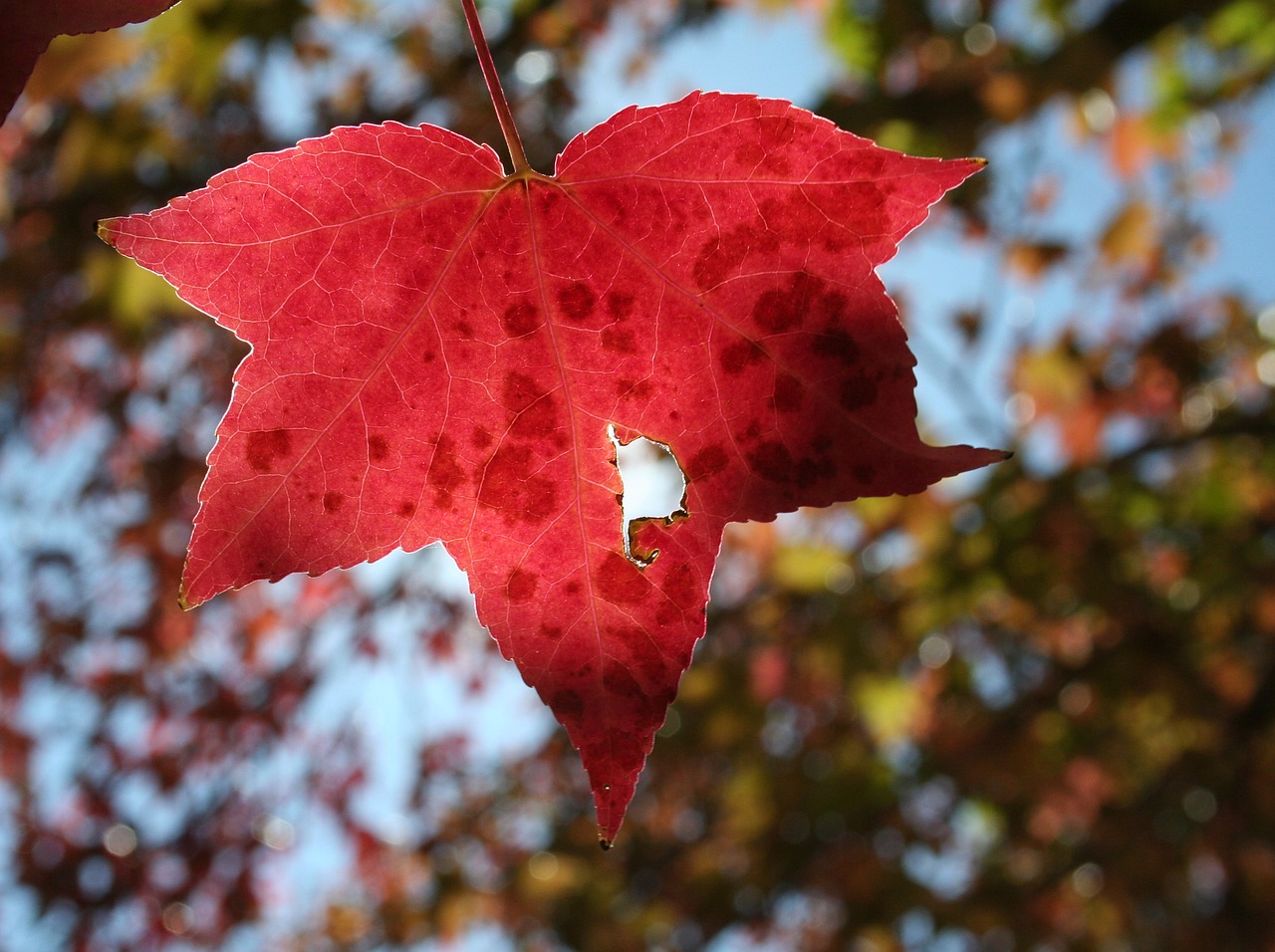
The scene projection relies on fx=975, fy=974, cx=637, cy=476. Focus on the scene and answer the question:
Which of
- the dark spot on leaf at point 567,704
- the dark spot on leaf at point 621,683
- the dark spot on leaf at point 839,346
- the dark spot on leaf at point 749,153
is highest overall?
the dark spot on leaf at point 749,153

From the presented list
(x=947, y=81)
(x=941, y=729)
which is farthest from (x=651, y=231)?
(x=941, y=729)

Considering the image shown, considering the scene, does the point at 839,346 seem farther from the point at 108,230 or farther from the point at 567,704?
the point at 108,230

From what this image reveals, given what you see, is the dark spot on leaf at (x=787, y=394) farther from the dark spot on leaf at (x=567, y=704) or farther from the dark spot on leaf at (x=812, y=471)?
the dark spot on leaf at (x=567, y=704)

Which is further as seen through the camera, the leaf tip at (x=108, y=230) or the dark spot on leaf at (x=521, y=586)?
the dark spot on leaf at (x=521, y=586)

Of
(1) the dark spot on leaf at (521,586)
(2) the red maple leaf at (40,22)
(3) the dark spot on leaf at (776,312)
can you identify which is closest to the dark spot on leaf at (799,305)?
(3) the dark spot on leaf at (776,312)

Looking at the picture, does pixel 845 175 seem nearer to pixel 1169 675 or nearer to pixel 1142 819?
pixel 1169 675

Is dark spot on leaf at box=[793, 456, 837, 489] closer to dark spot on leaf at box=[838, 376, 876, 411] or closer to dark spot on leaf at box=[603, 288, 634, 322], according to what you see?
dark spot on leaf at box=[838, 376, 876, 411]

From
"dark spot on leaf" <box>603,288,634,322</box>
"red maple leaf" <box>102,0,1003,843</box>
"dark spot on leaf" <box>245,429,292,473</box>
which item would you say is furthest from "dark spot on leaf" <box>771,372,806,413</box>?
"dark spot on leaf" <box>245,429,292,473</box>
